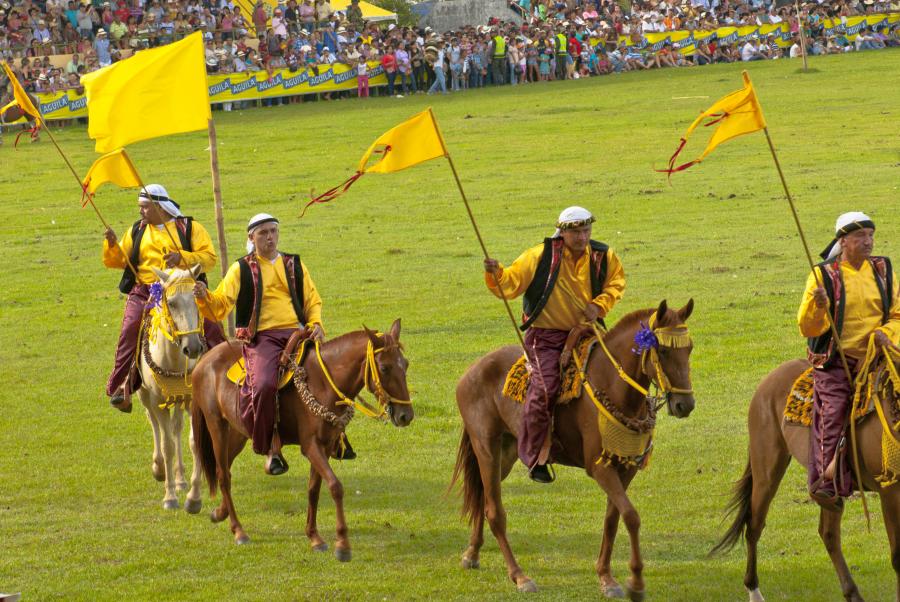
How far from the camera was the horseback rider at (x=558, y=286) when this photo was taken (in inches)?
480

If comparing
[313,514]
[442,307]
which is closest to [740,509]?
[313,514]

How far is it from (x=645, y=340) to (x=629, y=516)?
134 cm

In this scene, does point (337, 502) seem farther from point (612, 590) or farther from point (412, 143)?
point (412, 143)

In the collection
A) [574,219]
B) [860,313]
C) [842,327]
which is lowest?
[842,327]

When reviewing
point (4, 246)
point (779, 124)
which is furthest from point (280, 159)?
point (779, 124)

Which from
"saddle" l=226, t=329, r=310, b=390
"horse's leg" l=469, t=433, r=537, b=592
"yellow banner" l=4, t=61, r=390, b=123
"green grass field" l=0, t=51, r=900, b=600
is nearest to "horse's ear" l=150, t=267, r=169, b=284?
"saddle" l=226, t=329, r=310, b=390

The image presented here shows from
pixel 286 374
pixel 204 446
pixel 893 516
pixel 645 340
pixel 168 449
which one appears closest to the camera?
pixel 893 516

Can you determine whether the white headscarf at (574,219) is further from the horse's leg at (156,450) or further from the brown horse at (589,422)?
the horse's leg at (156,450)

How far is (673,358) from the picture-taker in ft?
36.4

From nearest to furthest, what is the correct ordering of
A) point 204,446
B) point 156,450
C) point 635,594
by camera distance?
1. point 635,594
2. point 204,446
3. point 156,450

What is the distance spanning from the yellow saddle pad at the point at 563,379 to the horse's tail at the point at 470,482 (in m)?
0.84

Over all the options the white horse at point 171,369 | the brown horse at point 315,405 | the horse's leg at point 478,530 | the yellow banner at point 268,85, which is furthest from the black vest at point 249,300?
the yellow banner at point 268,85

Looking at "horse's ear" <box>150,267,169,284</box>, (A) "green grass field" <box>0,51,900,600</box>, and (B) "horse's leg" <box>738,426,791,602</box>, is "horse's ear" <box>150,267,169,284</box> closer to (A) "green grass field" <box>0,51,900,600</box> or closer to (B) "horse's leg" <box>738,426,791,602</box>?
(A) "green grass field" <box>0,51,900,600</box>

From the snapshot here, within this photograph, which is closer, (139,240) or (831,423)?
(831,423)
